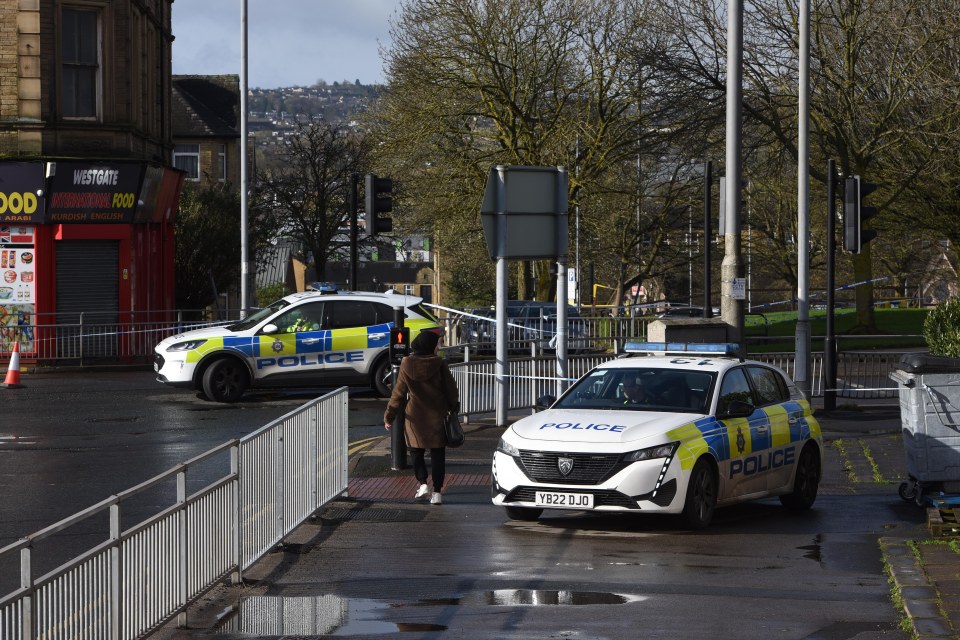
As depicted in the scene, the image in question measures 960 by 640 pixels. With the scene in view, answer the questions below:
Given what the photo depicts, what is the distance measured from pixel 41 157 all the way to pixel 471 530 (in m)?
20.9

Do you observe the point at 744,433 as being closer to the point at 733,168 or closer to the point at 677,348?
the point at 677,348

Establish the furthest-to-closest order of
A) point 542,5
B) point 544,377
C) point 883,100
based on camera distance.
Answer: point 542,5, point 883,100, point 544,377

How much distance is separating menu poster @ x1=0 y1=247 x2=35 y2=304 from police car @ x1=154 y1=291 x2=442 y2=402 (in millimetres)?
8423

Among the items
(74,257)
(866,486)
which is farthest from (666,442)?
(74,257)

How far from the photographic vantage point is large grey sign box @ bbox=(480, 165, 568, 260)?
57.5ft

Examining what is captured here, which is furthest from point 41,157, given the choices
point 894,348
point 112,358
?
point 894,348

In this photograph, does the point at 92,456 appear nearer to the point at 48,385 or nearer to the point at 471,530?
the point at 471,530

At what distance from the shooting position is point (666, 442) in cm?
1083

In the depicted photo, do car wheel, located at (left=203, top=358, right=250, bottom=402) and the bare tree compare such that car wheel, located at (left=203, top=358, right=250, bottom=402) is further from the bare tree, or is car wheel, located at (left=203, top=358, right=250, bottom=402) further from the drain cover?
the bare tree

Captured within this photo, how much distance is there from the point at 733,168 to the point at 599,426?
7.54 meters

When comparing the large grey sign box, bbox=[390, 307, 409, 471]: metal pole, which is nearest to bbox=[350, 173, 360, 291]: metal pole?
the large grey sign box

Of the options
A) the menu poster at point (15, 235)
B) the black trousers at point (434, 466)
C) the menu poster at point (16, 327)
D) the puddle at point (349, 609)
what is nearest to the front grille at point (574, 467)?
the black trousers at point (434, 466)

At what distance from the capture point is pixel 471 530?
36.9ft

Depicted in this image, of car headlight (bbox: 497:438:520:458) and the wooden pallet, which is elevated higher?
car headlight (bbox: 497:438:520:458)
